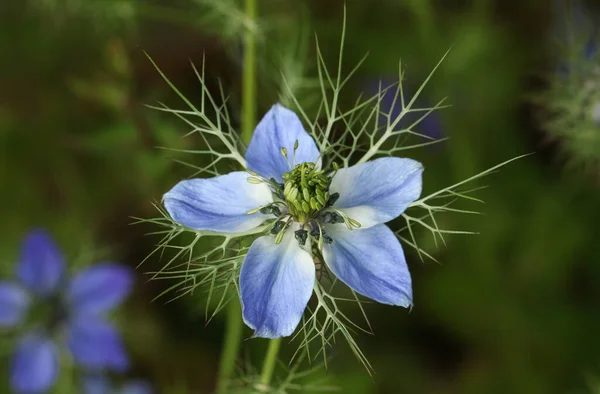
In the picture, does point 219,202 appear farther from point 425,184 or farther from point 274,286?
point 425,184

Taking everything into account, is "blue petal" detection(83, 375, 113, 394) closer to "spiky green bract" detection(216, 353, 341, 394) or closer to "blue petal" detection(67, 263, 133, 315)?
"blue petal" detection(67, 263, 133, 315)

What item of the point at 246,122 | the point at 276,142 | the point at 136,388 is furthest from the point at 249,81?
the point at 136,388

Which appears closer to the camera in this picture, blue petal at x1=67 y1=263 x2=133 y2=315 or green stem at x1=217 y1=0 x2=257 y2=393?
green stem at x1=217 y1=0 x2=257 y2=393

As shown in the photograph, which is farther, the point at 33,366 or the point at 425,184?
the point at 425,184

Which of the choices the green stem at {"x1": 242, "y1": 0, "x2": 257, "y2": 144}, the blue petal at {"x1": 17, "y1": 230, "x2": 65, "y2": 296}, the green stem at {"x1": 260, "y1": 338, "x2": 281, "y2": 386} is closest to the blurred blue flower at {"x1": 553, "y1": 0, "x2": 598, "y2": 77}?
the green stem at {"x1": 242, "y1": 0, "x2": 257, "y2": 144}

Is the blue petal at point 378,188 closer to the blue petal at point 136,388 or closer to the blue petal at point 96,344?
the blue petal at point 96,344

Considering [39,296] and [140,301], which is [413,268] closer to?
[140,301]

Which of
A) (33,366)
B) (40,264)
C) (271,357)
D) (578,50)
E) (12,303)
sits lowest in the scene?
(33,366)

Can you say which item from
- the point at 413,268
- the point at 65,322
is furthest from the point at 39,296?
the point at 413,268
